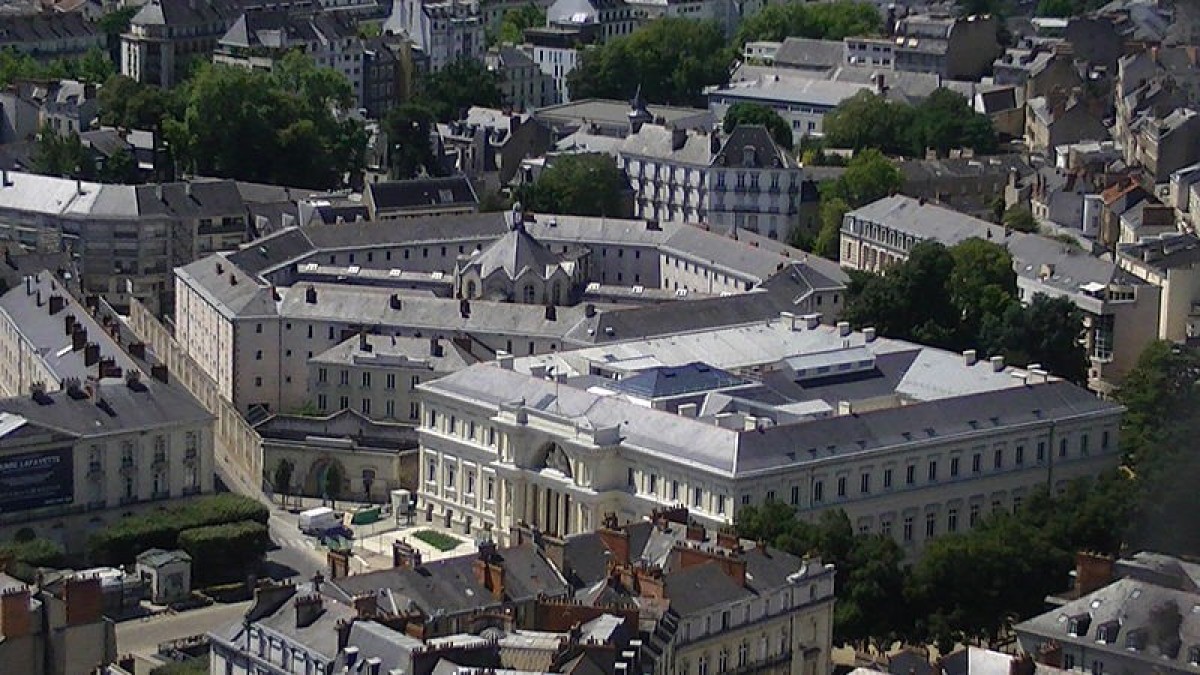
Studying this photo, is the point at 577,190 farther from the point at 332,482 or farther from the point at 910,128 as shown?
the point at 332,482

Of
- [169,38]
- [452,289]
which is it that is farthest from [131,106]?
[452,289]

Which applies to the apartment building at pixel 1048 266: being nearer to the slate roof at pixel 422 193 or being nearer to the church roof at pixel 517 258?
the church roof at pixel 517 258

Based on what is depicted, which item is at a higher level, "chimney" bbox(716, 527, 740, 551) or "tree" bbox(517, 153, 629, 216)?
"tree" bbox(517, 153, 629, 216)

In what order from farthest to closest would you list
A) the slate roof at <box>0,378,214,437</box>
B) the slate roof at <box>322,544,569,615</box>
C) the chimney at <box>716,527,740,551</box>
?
the slate roof at <box>0,378,214,437</box>, the chimney at <box>716,527,740,551</box>, the slate roof at <box>322,544,569,615</box>

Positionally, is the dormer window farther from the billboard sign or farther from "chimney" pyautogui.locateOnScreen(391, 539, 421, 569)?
the billboard sign

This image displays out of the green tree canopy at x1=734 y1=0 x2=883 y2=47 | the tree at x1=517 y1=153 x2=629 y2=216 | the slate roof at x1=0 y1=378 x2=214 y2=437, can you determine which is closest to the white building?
the tree at x1=517 y1=153 x2=629 y2=216

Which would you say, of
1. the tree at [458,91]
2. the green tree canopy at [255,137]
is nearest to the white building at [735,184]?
the green tree canopy at [255,137]

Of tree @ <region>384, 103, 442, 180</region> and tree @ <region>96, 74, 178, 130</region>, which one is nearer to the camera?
tree @ <region>384, 103, 442, 180</region>
